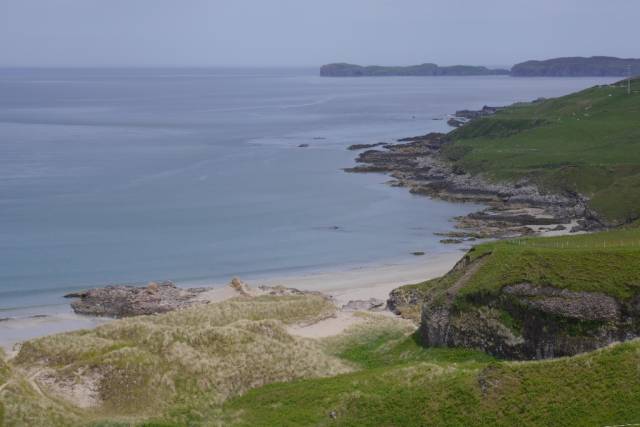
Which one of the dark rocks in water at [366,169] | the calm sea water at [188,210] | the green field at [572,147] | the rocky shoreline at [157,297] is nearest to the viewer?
the rocky shoreline at [157,297]

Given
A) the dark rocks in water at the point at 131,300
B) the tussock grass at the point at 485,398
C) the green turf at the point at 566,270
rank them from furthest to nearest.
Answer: the dark rocks in water at the point at 131,300, the green turf at the point at 566,270, the tussock grass at the point at 485,398

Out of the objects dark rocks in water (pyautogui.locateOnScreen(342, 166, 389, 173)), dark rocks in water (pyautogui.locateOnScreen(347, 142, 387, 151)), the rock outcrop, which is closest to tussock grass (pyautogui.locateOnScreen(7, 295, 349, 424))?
the rock outcrop

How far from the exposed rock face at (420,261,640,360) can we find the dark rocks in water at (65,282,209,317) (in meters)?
19.7

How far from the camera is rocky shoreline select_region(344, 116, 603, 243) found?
216 ft

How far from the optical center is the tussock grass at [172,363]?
28.4 metres

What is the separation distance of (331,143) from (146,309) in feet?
275

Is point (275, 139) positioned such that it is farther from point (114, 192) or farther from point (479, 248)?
point (479, 248)

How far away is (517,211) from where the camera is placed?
237 ft

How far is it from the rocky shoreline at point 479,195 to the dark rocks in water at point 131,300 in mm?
23544

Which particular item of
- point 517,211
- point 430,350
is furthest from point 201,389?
point 517,211

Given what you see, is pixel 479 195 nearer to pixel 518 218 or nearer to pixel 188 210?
pixel 518 218

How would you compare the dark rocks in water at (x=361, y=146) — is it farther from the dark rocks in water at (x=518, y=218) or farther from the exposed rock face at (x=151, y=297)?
the exposed rock face at (x=151, y=297)

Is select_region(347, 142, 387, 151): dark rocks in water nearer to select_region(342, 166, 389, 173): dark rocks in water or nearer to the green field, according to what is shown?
the green field

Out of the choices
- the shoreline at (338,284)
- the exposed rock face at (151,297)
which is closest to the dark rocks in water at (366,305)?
the shoreline at (338,284)
